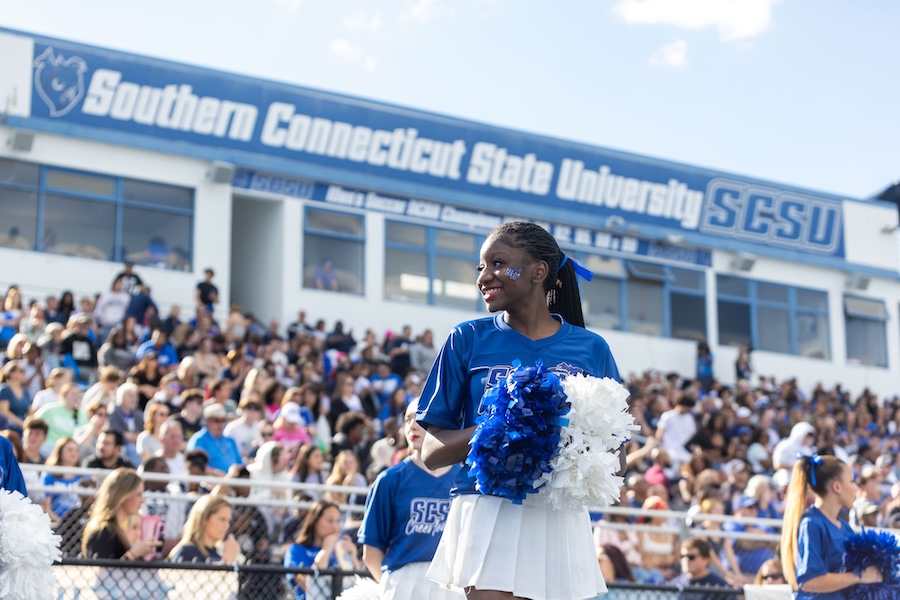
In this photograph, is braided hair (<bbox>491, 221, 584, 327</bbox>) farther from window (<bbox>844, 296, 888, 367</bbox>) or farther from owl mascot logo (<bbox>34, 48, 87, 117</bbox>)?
window (<bbox>844, 296, 888, 367</bbox>)

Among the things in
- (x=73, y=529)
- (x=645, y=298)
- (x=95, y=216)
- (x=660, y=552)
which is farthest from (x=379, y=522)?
(x=645, y=298)

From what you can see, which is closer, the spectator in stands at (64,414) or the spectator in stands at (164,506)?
the spectator in stands at (164,506)

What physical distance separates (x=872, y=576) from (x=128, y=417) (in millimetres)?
7474

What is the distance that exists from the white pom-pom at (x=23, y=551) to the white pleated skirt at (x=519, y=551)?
1.54 m

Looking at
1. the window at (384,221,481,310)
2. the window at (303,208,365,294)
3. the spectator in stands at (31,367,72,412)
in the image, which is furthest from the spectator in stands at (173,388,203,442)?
the window at (384,221,481,310)

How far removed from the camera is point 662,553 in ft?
34.9

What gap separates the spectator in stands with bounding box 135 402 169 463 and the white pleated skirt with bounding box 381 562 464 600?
5.51m

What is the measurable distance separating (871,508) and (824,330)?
19362 millimetres

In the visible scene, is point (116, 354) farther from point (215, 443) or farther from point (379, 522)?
point (379, 522)

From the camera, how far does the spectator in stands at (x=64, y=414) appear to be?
10945 mm

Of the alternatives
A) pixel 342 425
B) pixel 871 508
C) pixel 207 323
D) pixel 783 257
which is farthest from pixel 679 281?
pixel 871 508

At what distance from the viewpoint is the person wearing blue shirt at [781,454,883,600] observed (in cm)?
605

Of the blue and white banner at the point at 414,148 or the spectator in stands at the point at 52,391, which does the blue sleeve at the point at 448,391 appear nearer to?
the spectator in stands at the point at 52,391

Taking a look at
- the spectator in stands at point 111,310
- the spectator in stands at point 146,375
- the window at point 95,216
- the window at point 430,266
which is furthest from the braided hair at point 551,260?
the window at point 430,266
